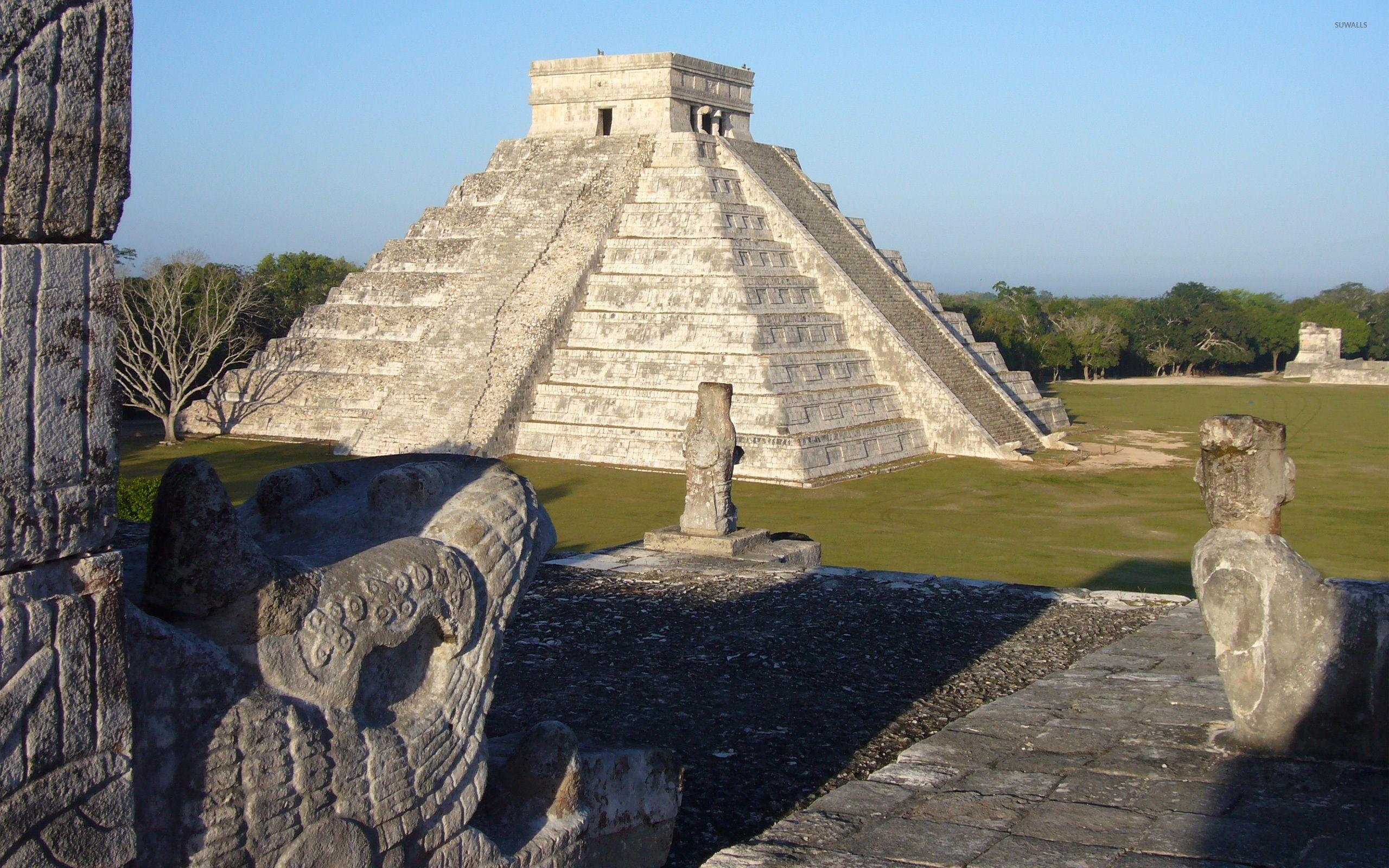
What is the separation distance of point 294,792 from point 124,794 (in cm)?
49

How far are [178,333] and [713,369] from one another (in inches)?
467

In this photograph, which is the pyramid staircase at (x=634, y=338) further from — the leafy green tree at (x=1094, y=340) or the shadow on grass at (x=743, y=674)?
the leafy green tree at (x=1094, y=340)

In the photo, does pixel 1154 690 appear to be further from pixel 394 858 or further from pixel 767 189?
pixel 767 189

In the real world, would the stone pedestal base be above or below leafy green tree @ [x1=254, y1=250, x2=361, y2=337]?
below

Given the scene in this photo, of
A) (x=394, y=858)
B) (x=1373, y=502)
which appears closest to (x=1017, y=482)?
(x=1373, y=502)

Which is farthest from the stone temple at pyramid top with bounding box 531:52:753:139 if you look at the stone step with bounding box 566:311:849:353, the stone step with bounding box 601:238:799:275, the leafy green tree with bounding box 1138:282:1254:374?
the leafy green tree with bounding box 1138:282:1254:374

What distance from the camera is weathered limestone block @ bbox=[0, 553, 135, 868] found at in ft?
9.09

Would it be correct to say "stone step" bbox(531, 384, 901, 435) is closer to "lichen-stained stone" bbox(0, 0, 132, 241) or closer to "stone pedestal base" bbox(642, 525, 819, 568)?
"stone pedestal base" bbox(642, 525, 819, 568)

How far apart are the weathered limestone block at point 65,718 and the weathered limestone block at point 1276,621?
447cm

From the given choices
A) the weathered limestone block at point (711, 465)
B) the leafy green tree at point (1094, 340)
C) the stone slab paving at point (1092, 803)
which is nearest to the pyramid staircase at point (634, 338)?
the weathered limestone block at point (711, 465)

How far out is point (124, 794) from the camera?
3.02 metres

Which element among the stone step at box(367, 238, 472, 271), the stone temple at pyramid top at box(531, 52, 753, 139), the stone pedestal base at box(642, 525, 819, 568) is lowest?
the stone pedestal base at box(642, 525, 819, 568)

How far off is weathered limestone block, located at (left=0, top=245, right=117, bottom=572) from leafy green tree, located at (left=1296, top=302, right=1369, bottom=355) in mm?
57154

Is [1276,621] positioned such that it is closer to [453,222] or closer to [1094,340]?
[453,222]
